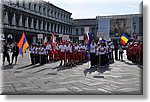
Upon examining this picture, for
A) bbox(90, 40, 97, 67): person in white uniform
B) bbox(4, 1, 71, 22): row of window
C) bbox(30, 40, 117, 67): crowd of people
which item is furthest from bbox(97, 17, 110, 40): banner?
bbox(90, 40, 97, 67): person in white uniform

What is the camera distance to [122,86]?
8094 millimetres

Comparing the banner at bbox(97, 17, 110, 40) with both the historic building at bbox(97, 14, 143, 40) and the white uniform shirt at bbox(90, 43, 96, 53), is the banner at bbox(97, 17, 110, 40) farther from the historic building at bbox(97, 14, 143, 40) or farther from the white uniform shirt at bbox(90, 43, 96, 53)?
the white uniform shirt at bbox(90, 43, 96, 53)

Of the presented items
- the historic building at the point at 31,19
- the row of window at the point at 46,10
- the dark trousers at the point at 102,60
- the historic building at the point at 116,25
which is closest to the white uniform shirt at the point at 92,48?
the dark trousers at the point at 102,60

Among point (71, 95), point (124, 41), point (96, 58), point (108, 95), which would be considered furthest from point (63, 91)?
point (124, 41)

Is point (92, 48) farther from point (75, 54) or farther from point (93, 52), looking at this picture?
point (75, 54)

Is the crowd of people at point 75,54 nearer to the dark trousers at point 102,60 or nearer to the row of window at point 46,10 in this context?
the dark trousers at point 102,60

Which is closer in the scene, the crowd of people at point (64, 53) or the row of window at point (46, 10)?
the crowd of people at point (64, 53)

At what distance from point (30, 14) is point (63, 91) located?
43.6 metres

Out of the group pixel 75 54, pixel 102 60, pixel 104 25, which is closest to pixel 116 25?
pixel 104 25

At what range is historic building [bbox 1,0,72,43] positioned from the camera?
130 ft

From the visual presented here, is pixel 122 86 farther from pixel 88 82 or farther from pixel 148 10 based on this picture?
pixel 148 10

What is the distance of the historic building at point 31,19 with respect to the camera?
39484mm

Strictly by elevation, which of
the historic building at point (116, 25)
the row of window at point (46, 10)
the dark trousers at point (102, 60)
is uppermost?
the row of window at point (46, 10)

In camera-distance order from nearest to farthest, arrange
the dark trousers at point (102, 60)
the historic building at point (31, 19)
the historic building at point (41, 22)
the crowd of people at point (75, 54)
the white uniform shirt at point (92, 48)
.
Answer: the white uniform shirt at point (92, 48)
the crowd of people at point (75, 54)
the dark trousers at point (102, 60)
the historic building at point (31, 19)
the historic building at point (41, 22)
